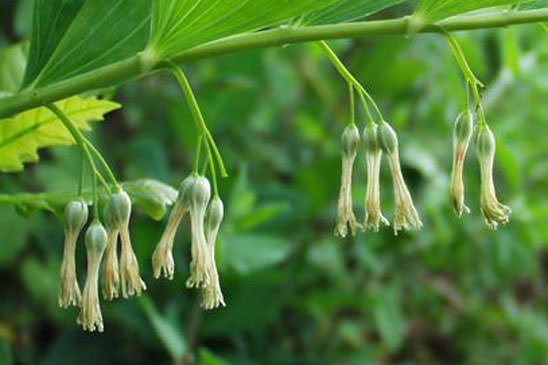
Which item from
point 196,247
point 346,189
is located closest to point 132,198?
point 196,247

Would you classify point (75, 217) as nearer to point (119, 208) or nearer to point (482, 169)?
point (119, 208)

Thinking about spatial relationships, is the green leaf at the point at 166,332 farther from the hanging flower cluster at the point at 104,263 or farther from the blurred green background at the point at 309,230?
the hanging flower cluster at the point at 104,263

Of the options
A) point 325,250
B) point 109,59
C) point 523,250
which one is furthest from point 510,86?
point 109,59

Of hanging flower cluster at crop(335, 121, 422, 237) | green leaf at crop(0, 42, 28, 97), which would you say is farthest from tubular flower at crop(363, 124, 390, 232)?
green leaf at crop(0, 42, 28, 97)

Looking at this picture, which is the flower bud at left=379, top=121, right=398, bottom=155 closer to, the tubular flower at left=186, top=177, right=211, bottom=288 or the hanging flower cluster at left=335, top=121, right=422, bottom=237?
the hanging flower cluster at left=335, top=121, right=422, bottom=237

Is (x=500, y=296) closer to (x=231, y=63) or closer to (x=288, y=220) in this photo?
(x=288, y=220)

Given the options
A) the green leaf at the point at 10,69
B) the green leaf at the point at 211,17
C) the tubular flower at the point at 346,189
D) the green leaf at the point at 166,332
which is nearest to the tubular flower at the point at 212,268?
the tubular flower at the point at 346,189
